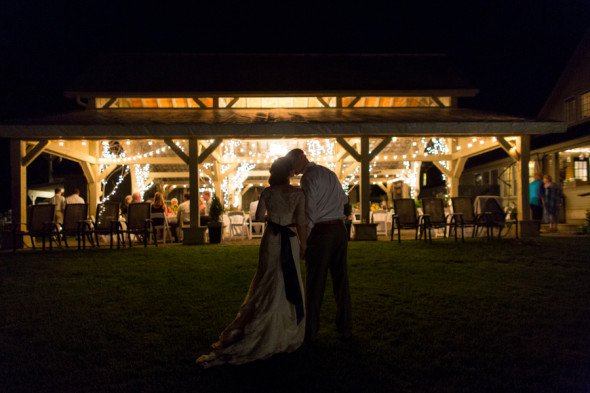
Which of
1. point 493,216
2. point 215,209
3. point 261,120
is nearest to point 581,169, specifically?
point 493,216

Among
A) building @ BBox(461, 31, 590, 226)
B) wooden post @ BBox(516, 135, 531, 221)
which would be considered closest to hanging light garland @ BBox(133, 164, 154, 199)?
wooden post @ BBox(516, 135, 531, 221)

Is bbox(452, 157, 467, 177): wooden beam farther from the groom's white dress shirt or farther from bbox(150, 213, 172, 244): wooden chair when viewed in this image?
the groom's white dress shirt

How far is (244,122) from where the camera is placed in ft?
36.2

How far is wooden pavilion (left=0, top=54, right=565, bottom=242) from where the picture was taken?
10992mm

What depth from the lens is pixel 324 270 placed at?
3877mm

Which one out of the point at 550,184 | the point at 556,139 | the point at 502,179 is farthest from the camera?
the point at 502,179

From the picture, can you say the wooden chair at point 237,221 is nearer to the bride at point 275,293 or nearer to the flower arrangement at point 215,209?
the flower arrangement at point 215,209

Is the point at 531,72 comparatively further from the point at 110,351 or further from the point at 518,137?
the point at 110,351

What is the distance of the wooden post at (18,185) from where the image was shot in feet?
36.5

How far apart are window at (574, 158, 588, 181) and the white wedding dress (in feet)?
46.1

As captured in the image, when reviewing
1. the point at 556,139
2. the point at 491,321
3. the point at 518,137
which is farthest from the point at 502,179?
the point at 491,321

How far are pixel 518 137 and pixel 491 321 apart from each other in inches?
339

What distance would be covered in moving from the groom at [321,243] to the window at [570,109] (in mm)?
18144

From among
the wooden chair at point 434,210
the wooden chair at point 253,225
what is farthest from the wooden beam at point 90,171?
the wooden chair at point 434,210
